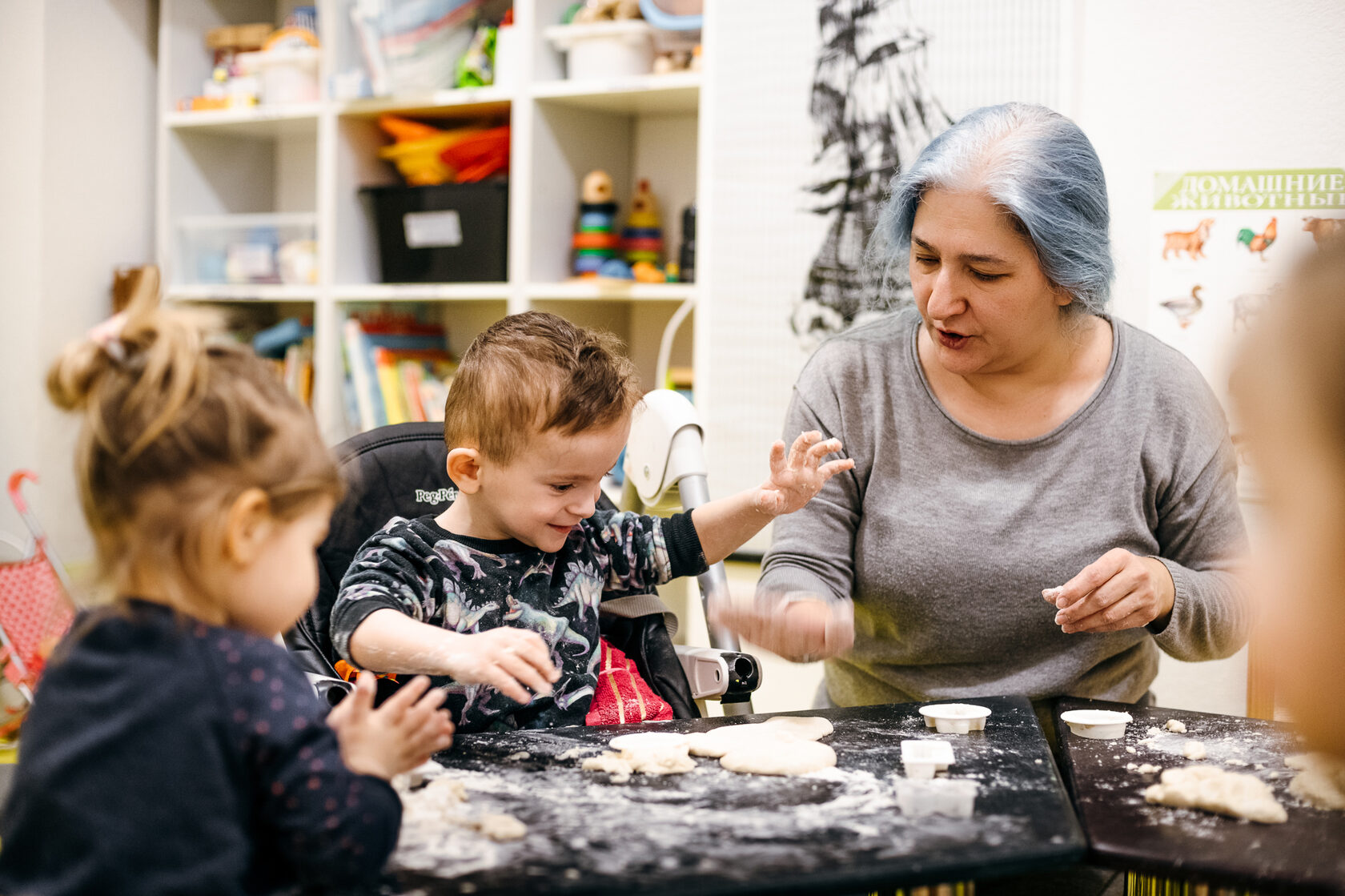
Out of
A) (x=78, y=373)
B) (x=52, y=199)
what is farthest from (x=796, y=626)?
(x=52, y=199)

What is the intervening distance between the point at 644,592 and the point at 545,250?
4.90 ft

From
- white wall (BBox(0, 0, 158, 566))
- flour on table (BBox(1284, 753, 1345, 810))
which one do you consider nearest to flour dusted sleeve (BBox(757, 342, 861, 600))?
flour on table (BBox(1284, 753, 1345, 810))

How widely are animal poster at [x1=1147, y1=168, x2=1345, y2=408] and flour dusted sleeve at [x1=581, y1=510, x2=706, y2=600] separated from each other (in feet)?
3.69

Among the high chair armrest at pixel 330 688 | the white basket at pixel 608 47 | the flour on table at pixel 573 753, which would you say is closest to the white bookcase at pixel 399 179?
the white basket at pixel 608 47

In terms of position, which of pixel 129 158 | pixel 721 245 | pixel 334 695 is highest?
pixel 129 158

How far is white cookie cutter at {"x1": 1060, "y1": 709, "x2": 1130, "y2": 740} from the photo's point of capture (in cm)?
109

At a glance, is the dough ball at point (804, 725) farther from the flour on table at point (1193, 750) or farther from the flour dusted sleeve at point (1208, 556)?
the flour dusted sleeve at point (1208, 556)

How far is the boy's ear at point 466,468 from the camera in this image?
123 cm

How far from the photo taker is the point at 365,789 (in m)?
0.74

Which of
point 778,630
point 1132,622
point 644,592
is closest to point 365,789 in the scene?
point 778,630

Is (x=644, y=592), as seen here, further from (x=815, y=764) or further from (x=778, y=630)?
(x=815, y=764)

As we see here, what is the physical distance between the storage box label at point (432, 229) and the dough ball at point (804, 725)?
198 cm

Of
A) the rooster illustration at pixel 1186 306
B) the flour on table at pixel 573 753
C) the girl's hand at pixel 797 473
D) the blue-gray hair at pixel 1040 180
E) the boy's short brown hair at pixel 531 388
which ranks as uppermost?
the blue-gray hair at pixel 1040 180

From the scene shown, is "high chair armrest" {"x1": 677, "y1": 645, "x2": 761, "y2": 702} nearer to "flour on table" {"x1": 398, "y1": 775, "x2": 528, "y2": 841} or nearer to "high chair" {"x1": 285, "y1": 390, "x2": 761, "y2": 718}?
"high chair" {"x1": 285, "y1": 390, "x2": 761, "y2": 718}
